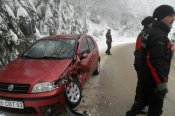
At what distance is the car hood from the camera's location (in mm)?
5484

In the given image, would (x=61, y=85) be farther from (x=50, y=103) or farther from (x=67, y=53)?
(x=67, y=53)

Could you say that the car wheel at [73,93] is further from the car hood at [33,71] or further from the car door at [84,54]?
the car door at [84,54]

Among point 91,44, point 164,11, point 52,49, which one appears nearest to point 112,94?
point 52,49

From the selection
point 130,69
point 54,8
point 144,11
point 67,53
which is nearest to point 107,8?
point 144,11

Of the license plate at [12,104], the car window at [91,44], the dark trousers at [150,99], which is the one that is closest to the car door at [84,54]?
the car window at [91,44]

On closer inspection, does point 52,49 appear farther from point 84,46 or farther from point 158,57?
point 158,57

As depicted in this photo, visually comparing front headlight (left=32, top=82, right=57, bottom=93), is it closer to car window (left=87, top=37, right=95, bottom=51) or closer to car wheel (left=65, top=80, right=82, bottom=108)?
car wheel (left=65, top=80, right=82, bottom=108)

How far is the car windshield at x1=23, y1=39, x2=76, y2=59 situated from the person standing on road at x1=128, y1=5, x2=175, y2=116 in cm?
280

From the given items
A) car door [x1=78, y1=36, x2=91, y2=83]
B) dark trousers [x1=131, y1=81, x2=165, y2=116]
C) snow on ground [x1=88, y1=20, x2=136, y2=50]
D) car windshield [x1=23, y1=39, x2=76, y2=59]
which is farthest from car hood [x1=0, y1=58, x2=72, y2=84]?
snow on ground [x1=88, y1=20, x2=136, y2=50]

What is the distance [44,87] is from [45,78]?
0.21m

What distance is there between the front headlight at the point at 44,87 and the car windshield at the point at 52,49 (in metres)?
1.40

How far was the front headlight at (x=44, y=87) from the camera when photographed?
529 cm

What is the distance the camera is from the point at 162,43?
3.90m

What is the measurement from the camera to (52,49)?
23.5ft
